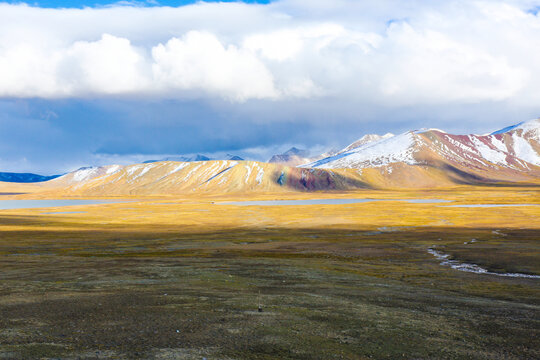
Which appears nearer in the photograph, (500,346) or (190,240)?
(500,346)

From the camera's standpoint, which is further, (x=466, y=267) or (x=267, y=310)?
(x=466, y=267)

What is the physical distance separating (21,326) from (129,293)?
28.3 feet

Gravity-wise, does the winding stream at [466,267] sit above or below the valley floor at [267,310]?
below

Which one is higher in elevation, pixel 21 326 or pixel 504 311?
pixel 21 326

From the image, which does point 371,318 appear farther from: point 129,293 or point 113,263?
point 113,263

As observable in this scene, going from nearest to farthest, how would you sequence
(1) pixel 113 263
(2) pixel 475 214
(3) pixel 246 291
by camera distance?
(3) pixel 246 291 < (1) pixel 113 263 < (2) pixel 475 214

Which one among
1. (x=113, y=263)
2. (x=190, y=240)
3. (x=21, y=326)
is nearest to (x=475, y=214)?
(x=190, y=240)

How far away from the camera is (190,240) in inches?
3219

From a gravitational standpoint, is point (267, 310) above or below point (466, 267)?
above

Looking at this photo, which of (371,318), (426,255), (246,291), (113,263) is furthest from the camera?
(426,255)

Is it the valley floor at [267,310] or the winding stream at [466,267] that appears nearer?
the valley floor at [267,310]

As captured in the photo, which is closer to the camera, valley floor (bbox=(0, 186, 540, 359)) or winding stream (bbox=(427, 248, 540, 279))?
valley floor (bbox=(0, 186, 540, 359))

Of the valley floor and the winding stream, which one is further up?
the valley floor

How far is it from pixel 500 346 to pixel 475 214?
442 ft
